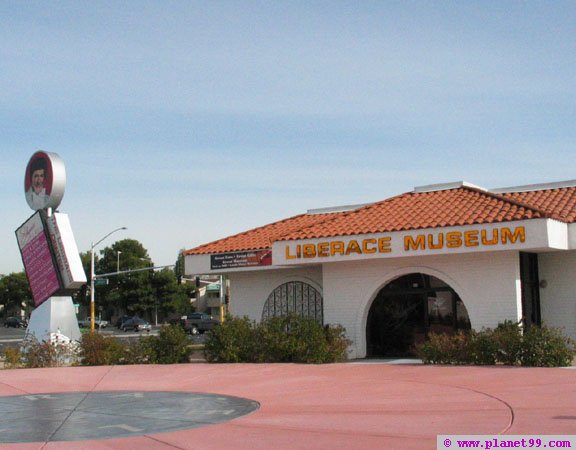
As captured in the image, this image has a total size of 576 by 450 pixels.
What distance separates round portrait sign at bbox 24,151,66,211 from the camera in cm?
3053

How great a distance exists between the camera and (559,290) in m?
22.9

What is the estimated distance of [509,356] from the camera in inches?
763

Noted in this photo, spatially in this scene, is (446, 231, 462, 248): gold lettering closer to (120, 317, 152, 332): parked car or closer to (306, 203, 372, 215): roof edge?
(306, 203, 372, 215): roof edge

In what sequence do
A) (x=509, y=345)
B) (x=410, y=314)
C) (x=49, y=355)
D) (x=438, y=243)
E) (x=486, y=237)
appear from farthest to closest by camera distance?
(x=410, y=314) → (x=49, y=355) → (x=438, y=243) → (x=486, y=237) → (x=509, y=345)

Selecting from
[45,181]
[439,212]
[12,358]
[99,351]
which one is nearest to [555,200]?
[439,212]

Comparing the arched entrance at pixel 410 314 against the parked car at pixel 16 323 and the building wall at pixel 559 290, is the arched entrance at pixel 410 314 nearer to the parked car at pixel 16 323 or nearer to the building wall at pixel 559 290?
the building wall at pixel 559 290

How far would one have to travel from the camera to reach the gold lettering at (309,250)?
2428 cm

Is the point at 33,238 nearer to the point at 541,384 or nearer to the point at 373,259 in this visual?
the point at 373,259

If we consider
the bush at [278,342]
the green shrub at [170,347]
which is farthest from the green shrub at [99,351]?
the bush at [278,342]

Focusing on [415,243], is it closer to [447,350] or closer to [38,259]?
[447,350]

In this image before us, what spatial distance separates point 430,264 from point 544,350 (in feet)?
16.6

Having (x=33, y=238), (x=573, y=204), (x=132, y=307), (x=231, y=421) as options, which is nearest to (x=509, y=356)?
(x=573, y=204)

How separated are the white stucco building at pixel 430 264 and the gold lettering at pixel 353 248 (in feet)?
0.11

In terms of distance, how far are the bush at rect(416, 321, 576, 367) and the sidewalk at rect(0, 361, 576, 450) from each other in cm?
88
